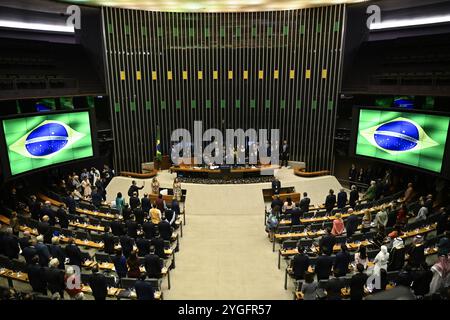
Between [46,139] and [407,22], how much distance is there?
49.8 ft

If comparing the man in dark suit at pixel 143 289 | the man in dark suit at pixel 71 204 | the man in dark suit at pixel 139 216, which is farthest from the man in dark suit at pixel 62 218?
the man in dark suit at pixel 143 289

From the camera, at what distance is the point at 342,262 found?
7.54m

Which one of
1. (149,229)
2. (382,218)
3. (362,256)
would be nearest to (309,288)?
(362,256)

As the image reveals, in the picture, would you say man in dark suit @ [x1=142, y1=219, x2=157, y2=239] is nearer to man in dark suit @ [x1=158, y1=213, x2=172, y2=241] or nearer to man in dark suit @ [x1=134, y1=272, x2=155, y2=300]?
man in dark suit @ [x1=158, y1=213, x2=172, y2=241]

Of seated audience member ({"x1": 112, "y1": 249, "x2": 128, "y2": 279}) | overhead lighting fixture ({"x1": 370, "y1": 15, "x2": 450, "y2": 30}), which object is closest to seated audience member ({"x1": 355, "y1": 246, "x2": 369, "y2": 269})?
seated audience member ({"x1": 112, "y1": 249, "x2": 128, "y2": 279})

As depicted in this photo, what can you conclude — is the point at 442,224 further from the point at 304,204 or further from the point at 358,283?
the point at 358,283

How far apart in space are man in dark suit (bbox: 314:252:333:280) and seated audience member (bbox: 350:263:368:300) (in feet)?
3.31

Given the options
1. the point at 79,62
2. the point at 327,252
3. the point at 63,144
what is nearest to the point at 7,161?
the point at 63,144

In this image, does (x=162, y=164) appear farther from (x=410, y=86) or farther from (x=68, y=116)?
(x=410, y=86)

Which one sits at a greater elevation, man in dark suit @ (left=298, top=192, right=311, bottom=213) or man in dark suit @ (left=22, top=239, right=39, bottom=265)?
man in dark suit @ (left=22, top=239, right=39, bottom=265)

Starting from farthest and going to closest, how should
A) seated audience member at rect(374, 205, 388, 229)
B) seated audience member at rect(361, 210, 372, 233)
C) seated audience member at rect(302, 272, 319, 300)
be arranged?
seated audience member at rect(361, 210, 372, 233) < seated audience member at rect(374, 205, 388, 229) < seated audience member at rect(302, 272, 319, 300)

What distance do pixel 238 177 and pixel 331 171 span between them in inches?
209

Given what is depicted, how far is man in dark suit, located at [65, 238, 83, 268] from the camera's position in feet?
25.8

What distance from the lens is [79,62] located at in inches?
654
